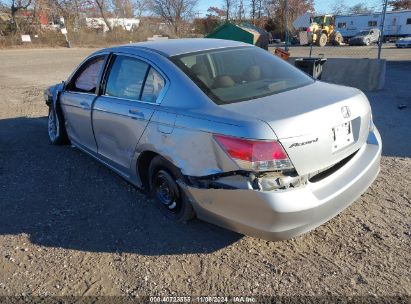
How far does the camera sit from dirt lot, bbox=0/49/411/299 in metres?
2.71

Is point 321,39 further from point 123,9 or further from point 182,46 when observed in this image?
point 182,46

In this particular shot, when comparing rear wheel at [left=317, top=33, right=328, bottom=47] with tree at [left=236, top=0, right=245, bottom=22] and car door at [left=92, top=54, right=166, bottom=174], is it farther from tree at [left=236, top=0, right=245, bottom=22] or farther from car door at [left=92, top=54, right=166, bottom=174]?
car door at [left=92, top=54, right=166, bottom=174]

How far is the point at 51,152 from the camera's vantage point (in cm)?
561

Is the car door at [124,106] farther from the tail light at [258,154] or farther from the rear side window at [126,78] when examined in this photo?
the tail light at [258,154]

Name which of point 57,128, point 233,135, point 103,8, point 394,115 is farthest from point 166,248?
point 103,8

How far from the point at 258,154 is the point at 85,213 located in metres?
2.06

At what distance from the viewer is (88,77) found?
15.3ft

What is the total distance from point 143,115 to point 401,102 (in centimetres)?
717

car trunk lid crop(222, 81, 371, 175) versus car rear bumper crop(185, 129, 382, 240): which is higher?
car trunk lid crop(222, 81, 371, 175)

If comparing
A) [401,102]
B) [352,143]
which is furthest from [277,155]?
[401,102]

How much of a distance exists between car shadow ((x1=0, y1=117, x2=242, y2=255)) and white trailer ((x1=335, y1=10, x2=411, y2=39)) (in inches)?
1774

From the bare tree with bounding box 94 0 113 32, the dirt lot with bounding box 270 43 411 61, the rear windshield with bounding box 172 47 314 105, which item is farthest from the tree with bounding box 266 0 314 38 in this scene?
the rear windshield with bounding box 172 47 314 105

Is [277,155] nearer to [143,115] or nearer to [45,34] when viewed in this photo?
[143,115]

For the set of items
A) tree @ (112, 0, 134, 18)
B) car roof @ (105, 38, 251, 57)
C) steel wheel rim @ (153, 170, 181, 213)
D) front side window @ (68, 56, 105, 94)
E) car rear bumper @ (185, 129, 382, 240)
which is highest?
tree @ (112, 0, 134, 18)
